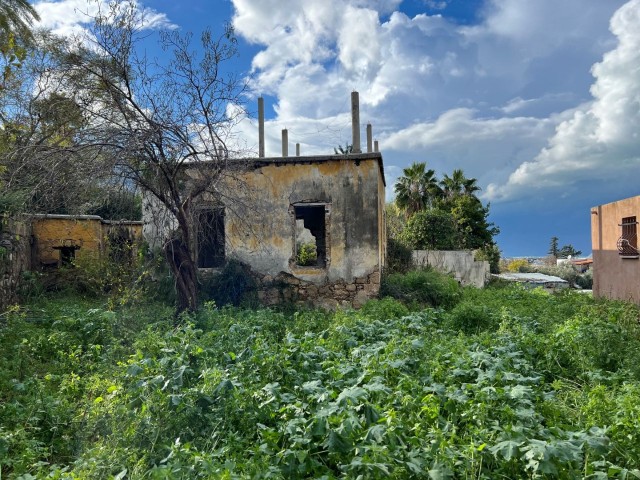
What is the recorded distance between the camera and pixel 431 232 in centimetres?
2000

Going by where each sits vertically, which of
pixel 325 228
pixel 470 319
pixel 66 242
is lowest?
pixel 470 319

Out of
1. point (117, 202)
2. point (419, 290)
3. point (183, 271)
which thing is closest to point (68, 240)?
point (117, 202)

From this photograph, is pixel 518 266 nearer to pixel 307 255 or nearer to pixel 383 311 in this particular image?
pixel 307 255

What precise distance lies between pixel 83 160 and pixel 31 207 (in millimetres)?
2127

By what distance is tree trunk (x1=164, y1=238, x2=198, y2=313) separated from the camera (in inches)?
340

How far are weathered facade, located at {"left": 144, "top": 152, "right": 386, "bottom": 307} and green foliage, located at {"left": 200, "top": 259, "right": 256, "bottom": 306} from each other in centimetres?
30

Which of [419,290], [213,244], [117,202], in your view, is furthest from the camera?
[419,290]

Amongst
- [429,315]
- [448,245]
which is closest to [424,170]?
[448,245]

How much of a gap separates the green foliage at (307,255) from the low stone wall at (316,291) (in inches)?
153

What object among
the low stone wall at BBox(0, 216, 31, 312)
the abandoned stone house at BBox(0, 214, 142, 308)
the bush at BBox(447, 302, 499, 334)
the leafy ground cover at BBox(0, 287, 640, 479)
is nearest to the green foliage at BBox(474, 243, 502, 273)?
the bush at BBox(447, 302, 499, 334)

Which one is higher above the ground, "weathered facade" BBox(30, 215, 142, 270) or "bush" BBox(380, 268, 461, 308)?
"weathered facade" BBox(30, 215, 142, 270)

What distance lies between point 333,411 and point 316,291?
7.87 meters

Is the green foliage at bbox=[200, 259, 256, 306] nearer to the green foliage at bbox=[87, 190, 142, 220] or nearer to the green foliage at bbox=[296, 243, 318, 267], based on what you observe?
the green foliage at bbox=[87, 190, 142, 220]

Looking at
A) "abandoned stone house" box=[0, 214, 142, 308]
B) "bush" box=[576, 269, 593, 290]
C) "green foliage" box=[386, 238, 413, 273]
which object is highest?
"abandoned stone house" box=[0, 214, 142, 308]
